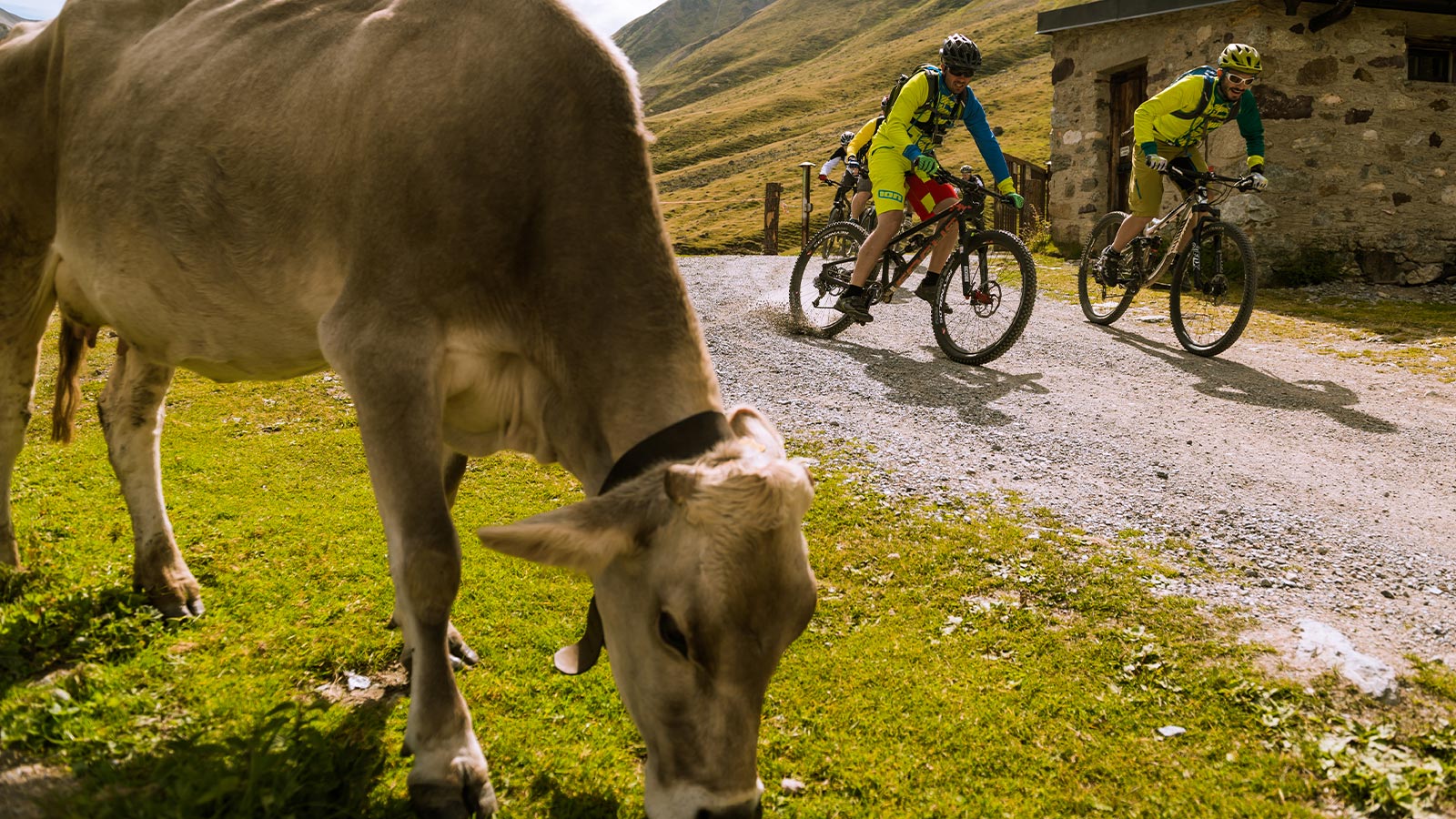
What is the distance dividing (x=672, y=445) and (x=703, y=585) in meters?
0.46

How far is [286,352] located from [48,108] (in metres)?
1.85

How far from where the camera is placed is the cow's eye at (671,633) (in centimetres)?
242

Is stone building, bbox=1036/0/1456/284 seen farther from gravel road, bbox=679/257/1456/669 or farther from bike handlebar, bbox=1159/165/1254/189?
gravel road, bbox=679/257/1456/669

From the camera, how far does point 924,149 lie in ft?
31.3

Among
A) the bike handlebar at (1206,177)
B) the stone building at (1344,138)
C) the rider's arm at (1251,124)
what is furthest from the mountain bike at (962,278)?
the stone building at (1344,138)

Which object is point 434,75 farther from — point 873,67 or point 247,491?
point 873,67

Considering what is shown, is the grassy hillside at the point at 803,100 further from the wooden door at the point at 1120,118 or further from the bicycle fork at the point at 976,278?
the bicycle fork at the point at 976,278

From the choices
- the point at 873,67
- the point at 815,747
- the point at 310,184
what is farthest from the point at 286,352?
the point at 873,67

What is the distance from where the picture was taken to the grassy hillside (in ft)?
198

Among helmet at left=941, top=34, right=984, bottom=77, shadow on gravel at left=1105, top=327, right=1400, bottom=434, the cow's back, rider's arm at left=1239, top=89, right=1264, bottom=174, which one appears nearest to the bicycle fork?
helmet at left=941, top=34, right=984, bottom=77

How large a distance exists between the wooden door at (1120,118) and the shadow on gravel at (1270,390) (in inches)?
327

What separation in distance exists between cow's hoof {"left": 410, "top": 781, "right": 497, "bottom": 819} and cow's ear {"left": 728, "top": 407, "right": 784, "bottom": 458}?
1383mm

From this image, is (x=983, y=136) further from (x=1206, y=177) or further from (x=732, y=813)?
(x=732, y=813)

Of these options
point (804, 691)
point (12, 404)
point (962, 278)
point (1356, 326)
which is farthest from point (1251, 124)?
point (12, 404)
